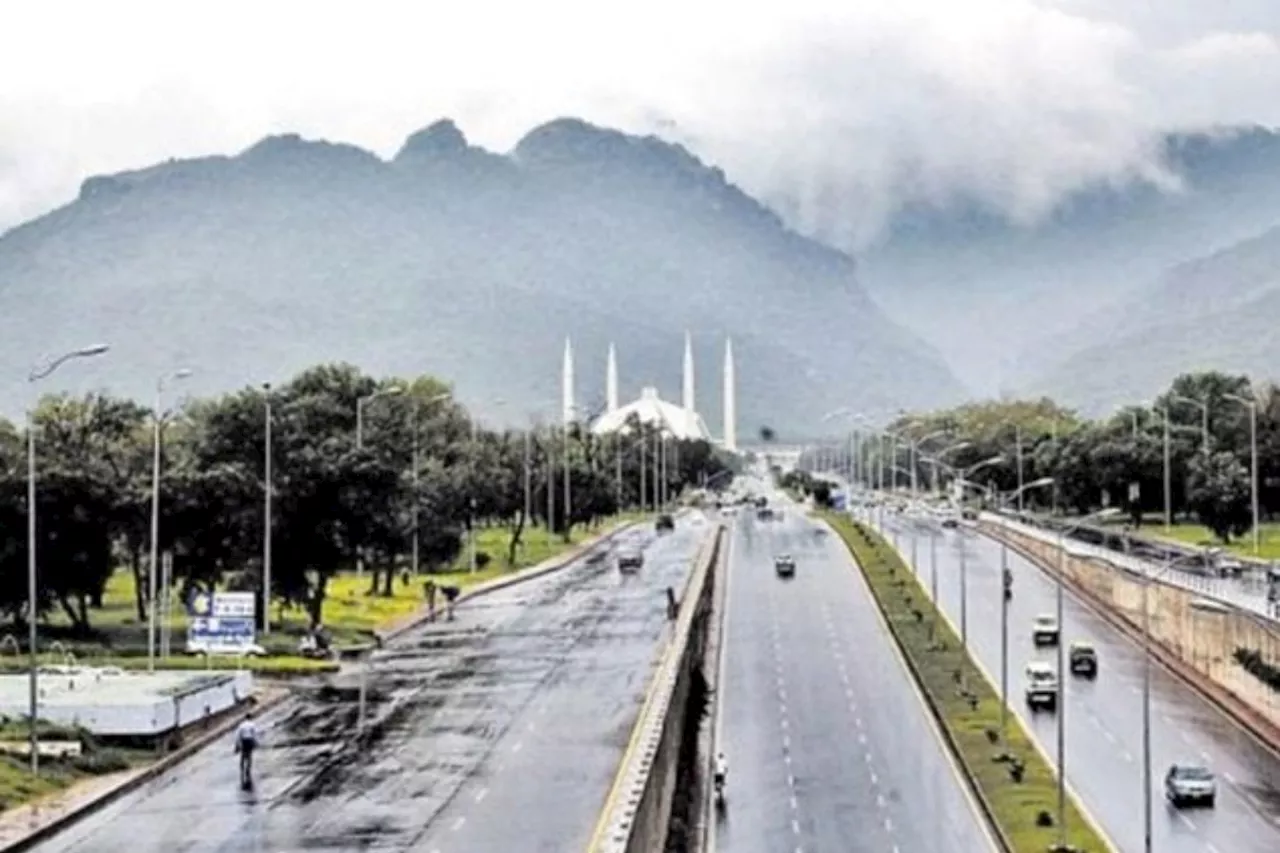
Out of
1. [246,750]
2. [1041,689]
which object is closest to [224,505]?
[1041,689]

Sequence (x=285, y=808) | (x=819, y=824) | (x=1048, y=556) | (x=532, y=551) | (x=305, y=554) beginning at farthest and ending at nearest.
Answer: (x=532, y=551)
(x=1048, y=556)
(x=305, y=554)
(x=819, y=824)
(x=285, y=808)

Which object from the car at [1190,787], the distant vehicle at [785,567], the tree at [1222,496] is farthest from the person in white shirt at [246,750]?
the tree at [1222,496]

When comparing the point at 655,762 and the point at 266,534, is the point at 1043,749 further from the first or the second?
the point at 266,534

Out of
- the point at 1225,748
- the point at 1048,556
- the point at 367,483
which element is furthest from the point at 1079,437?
the point at 1225,748

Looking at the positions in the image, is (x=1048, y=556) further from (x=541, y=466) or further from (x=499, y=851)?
(x=499, y=851)

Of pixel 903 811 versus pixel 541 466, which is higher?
pixel 541 466

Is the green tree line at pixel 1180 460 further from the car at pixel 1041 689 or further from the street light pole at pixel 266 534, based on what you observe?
the street light pole at pixel 266 534
